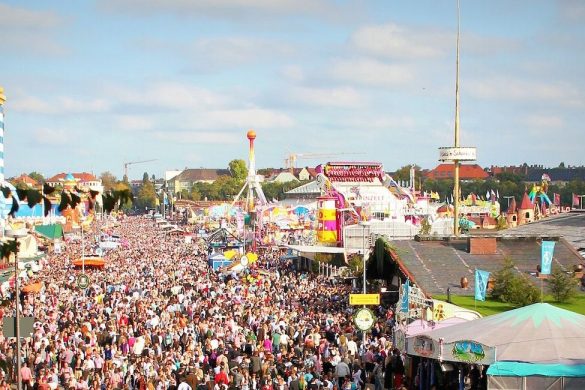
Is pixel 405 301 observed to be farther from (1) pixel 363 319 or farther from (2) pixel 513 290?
(2) pixel 513 290

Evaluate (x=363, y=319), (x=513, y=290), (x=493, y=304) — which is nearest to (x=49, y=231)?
(x=493, y=304)

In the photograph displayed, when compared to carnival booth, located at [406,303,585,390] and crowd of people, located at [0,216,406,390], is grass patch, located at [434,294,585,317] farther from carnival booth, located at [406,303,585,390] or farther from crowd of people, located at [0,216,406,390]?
carnival booth, located at [406,303,585,390]

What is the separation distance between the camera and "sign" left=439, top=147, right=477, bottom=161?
56.7 metres

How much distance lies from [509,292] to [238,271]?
73.3ft

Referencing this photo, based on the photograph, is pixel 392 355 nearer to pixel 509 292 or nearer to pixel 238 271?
pixel 509 292

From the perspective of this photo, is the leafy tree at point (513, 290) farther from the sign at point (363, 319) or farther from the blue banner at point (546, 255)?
the sign at point (363, 319)

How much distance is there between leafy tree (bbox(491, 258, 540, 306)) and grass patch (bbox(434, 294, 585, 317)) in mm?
221

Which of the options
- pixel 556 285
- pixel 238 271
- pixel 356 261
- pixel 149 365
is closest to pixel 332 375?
pixel 149 365

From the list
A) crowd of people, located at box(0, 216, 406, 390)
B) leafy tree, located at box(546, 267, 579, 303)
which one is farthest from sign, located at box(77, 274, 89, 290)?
leafy tree, located at box(546, 267, 579, 303)

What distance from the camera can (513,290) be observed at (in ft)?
96.2

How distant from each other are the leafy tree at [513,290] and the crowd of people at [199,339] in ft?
11.7

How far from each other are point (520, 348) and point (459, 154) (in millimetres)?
41396

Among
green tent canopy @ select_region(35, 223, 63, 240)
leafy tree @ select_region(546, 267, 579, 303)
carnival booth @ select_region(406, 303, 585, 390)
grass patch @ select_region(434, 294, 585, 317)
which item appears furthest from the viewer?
green tent canopy @ select_region(35, 223, 63, 240)

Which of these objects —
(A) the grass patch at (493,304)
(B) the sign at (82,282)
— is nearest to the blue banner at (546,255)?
(A) the grass patch at (493,304)
